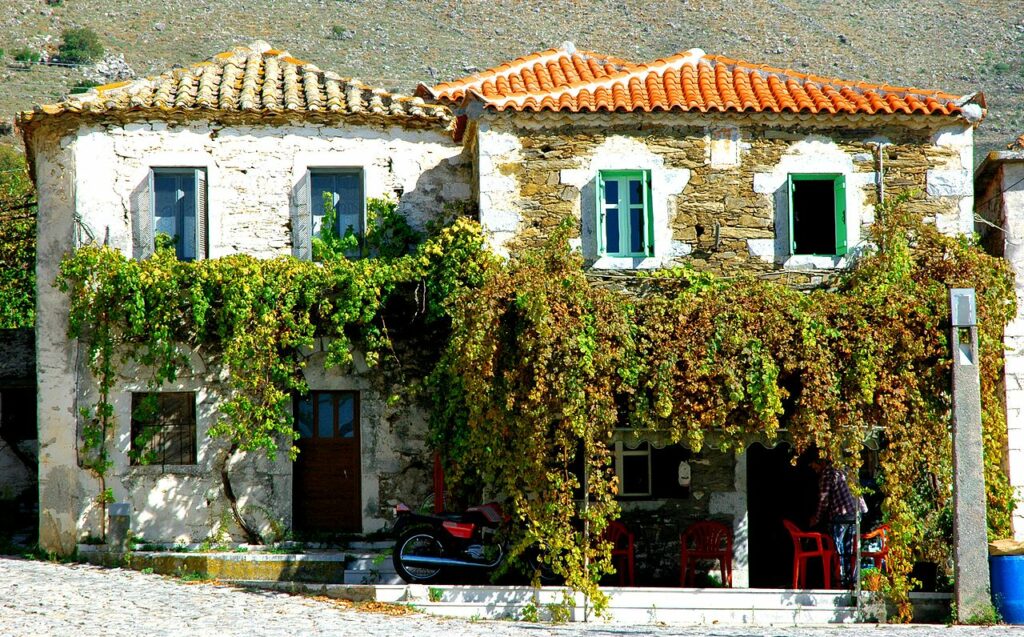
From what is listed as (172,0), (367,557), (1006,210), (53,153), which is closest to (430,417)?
(367,557)

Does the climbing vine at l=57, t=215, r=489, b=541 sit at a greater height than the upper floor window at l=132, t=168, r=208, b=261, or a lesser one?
lesser

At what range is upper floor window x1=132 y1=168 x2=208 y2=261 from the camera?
15016 mm

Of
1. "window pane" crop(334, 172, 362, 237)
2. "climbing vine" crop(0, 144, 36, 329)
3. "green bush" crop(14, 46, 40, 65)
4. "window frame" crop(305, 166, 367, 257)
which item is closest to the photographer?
"window frame" crop(305, 166, 367, 257)

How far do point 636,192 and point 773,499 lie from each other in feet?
14.9

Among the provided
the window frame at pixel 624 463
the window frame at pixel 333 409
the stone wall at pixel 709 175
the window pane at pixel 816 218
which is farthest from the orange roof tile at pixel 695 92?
the window frame at pixel 624 463

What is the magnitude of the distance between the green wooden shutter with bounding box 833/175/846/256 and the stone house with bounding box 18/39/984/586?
1.0 inches

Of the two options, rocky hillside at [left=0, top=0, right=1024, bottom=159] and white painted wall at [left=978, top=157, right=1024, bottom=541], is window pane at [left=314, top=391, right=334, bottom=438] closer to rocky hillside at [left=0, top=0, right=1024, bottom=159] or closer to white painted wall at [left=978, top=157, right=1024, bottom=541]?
white painted wall at [left=978, top=157, right=1024, bottom=541]

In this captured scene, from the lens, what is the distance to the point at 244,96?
15406 millimetres

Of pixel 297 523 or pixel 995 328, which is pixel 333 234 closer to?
pixel 297 523

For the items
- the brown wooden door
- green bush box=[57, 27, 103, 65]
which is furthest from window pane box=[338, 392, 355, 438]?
green bush box=[57, 27, 103, 65]

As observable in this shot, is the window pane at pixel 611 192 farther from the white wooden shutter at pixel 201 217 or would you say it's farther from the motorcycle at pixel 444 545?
the white wooden shutter at pixel 201 217

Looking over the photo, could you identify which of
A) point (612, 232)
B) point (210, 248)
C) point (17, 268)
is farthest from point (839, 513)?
point (17, 268)

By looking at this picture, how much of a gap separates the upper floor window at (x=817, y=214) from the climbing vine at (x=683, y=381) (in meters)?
2.15

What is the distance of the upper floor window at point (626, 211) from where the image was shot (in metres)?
14.8
